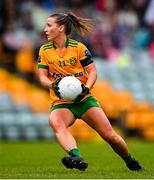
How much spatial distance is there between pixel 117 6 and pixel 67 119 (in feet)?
53.6

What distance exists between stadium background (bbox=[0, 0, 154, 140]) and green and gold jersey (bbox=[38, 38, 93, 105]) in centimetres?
1054

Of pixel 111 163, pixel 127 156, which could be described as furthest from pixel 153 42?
pixel 127 156

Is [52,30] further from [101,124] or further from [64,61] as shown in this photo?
[101,124]

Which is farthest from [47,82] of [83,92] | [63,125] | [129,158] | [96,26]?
[96,26]

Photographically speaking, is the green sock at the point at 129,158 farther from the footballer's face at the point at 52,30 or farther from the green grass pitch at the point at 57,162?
the footballer's face at the point at 52,30

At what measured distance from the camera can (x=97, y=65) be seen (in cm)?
2508

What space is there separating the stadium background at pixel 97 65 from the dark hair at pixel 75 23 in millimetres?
10344

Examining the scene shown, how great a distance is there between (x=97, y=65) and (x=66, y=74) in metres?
13.3

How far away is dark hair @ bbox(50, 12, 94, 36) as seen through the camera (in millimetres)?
12000

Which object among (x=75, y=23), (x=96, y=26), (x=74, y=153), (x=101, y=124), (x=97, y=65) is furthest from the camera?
(x=96, y=26)

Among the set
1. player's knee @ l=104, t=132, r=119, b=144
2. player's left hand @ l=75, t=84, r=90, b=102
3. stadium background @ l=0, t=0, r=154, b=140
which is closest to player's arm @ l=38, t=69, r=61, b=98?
player's left hand @ l=75, t=84, r=90, b=102

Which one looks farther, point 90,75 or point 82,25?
point 82,25

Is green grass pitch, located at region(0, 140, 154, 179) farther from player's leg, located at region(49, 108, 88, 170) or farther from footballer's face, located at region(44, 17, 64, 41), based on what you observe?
footballer's face, located at region(44, 17, 64, 41)

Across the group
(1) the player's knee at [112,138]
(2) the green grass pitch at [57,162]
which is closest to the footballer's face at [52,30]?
(1) the player's knee at [112,138]
